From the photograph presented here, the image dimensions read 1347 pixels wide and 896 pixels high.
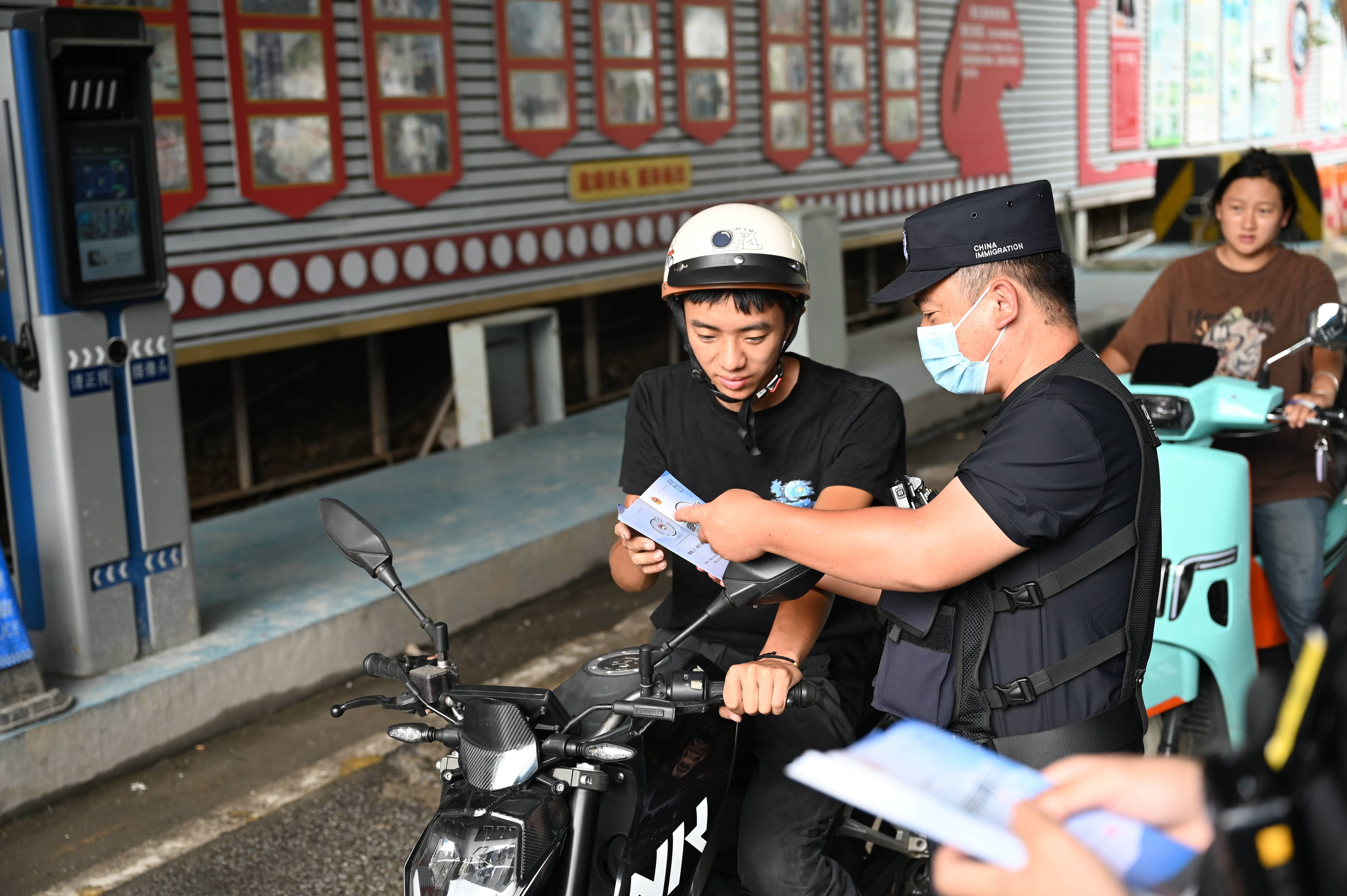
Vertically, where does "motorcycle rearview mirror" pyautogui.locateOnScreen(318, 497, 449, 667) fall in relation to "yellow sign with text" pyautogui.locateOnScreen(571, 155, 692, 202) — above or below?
below

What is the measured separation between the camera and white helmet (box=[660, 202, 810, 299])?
2.67 m

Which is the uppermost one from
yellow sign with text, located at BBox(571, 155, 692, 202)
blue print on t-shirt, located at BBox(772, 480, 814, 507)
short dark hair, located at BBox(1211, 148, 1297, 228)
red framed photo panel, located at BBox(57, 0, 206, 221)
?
red framed photo panel, located at BBox(57, 0, 206, 221)

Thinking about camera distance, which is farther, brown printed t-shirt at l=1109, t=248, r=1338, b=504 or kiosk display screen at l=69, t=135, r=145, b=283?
kiosk display screen at l=69, t=135, r=145, b=283

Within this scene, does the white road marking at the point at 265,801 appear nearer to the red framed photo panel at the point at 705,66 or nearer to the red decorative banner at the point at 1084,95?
the red framed photo panel at the point at 705,66

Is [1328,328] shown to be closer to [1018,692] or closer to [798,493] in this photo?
[798,493]

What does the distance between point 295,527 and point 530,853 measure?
15.8 feet

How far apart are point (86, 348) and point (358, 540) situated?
279 cm

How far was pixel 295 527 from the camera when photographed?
6.48 meters

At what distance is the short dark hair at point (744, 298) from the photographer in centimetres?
271

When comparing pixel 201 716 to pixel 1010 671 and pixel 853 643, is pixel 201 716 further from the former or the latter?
pixel 1010 671

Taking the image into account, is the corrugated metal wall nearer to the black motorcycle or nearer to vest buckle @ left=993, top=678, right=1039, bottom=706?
the black motorcycle

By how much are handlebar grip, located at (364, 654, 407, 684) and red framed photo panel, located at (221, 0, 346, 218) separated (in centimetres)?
533

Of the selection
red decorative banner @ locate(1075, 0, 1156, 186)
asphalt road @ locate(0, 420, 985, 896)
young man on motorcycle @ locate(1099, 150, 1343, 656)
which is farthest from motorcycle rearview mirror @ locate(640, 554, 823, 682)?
red decorative banner @ locate(1075, 0, 1156, 186)

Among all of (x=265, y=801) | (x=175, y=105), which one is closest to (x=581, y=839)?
(x=265, y=801)
